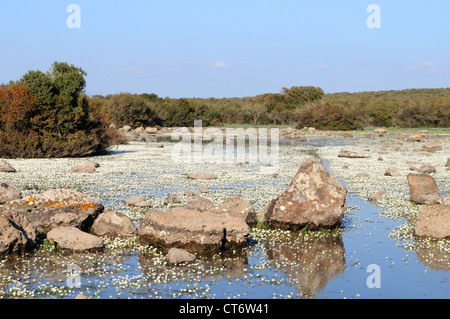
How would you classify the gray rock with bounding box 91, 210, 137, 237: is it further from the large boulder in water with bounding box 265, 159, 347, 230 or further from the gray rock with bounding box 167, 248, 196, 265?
the large boulder in water with bounding box 265, 159, 347, 230

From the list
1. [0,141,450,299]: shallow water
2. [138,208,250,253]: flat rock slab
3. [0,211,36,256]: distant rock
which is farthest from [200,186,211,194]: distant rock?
[0,211,36,256]: distant rock

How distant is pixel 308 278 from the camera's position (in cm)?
1021

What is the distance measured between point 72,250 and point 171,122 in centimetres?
7689

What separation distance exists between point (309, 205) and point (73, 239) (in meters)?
5.89

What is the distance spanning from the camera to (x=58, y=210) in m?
13.3

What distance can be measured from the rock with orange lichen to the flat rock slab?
5.95 ft

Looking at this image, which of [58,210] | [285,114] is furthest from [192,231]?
[285,114]

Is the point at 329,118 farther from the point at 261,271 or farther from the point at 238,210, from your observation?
the point at 261,271

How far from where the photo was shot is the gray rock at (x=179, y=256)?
1091 cm

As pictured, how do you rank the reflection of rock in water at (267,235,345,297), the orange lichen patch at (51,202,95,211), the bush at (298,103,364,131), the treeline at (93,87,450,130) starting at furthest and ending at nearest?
1. the bush at (298,103,364,131)
2. the treeline at (93,87,450,130)
3. the orange lichen patch at (51,202,95,211)
4. the reflection of rock in water at (267,235,345,297)

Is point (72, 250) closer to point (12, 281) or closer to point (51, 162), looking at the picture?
point (12, 281)

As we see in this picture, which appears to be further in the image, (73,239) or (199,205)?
(199,205)

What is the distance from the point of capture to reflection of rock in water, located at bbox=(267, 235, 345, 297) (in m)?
Answer: 9.95
